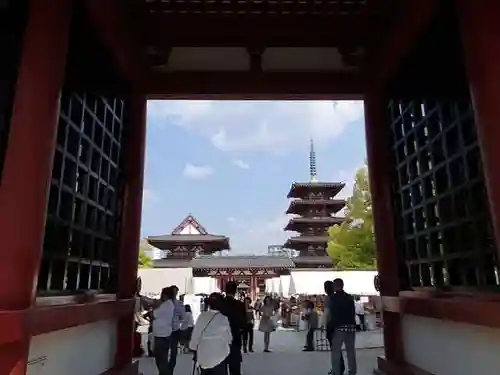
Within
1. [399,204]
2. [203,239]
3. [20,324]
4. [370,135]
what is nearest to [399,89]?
[370,135]

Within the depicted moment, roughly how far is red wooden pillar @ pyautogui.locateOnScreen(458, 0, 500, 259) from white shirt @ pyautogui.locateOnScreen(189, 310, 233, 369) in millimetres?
2287

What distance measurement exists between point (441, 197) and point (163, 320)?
342cm

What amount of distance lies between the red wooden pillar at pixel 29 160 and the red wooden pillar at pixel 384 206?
391 centimetres

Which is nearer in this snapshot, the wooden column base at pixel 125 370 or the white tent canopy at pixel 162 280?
the wooden column base at pixel 125 370

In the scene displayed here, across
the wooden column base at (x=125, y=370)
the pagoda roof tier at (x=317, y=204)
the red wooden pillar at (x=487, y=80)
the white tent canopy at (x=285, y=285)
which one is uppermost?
the pagoda roof tier at (x=317, y=204)

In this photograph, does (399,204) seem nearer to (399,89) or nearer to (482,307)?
(399,89)

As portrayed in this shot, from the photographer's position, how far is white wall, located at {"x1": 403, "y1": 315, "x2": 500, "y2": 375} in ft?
11.3

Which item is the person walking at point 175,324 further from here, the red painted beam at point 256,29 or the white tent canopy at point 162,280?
the white tent canopy at point 162,280

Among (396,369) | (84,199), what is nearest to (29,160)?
(84,199)

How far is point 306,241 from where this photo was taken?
34.3 meters

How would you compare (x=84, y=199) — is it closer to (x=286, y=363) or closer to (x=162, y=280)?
(x=286, y=363)

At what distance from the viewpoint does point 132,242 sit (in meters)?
5.53

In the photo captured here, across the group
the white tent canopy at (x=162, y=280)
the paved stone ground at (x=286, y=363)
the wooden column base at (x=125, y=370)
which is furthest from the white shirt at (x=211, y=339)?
the white tent canopy at (x=162, y=280)

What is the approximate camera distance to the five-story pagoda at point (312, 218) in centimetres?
3412
